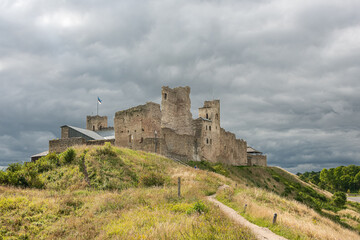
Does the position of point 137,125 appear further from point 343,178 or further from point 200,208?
point 343,178

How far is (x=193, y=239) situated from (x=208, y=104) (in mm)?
43611

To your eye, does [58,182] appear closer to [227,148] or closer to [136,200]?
[136,200]

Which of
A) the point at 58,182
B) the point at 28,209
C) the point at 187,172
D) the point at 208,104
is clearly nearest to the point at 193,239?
the point at 28,209

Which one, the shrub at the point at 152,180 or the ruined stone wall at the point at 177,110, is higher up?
the ruined stone wall at the point at 177,110

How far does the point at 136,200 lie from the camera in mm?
16297

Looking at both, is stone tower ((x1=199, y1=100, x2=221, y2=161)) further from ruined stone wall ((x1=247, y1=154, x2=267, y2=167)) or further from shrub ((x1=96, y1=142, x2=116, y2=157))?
shrub ((x1=96, y1=142, x2=116, y2=157))

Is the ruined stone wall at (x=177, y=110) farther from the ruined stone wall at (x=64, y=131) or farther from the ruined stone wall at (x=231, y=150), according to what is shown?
the ruined stone wall at (x=64, y=131)

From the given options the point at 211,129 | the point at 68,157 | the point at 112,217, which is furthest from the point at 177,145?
the point at 112,217

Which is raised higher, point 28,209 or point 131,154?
point 131,154

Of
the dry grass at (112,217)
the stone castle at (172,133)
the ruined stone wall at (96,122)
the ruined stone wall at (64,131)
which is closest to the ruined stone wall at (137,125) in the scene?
the stone castle at (172,133)

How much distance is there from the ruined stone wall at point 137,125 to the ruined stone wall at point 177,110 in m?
5.68

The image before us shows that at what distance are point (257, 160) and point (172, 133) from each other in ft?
116

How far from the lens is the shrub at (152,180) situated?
893 inches

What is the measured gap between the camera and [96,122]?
68.4 meters
